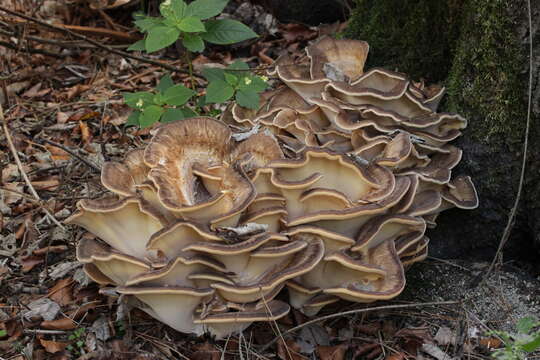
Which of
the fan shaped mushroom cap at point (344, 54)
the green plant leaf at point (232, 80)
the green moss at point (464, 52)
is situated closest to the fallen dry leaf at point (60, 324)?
the green plant leaf at point (232, 80)

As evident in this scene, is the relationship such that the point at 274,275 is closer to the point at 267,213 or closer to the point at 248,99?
the point at 267,213

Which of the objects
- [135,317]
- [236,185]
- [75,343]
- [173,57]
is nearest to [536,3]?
[236,185]

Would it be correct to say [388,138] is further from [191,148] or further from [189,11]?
[189,11]

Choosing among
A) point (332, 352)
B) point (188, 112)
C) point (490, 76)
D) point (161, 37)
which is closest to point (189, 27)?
point (161, 37)

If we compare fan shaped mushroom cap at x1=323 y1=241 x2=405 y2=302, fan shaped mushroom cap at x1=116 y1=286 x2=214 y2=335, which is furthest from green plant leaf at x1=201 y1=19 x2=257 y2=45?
fan shaped mushroom cap at x1=116 y1=286 x2=214 y2=335

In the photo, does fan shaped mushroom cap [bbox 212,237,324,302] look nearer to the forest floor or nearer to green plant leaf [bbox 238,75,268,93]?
the forest floor
